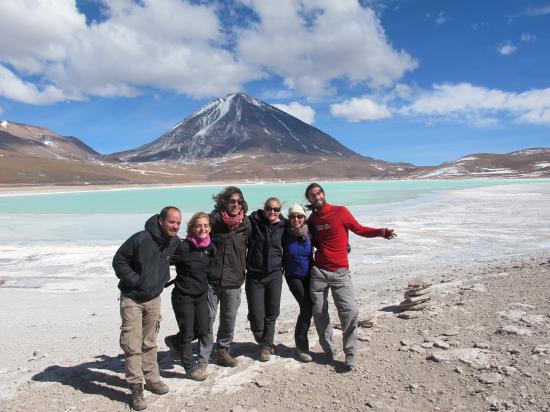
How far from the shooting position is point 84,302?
800cm

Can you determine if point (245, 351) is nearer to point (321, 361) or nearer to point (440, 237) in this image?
point (321, 361)

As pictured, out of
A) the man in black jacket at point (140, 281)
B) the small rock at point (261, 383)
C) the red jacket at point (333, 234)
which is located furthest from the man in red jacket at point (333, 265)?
the man in black jacket at point (140, 281)

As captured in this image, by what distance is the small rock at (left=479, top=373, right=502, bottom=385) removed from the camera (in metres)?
4.02

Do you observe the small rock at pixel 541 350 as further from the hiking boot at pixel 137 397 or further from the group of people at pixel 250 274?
the hiking boot at pixel 137 397

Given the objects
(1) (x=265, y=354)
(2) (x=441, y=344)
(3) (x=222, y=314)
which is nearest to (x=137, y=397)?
(3) (x=222, y=314)

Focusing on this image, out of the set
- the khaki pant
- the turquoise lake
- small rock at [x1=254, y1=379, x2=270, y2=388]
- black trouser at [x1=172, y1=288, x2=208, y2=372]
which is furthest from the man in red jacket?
the turquoise lake

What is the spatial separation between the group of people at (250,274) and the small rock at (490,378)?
3.81 ft

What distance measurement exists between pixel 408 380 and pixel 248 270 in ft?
6.01

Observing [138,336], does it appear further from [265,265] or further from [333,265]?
[333,265]

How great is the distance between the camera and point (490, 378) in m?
4.08

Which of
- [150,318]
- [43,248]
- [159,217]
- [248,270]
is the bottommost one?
[43,248]

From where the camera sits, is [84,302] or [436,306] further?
[84,302]

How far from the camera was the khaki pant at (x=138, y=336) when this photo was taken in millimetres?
3910

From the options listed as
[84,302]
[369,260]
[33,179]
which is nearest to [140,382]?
[84,302]
